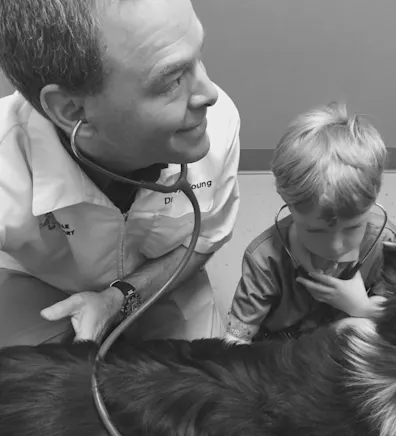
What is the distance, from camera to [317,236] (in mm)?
932

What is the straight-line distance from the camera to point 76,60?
2.22ft

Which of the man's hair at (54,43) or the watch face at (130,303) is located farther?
the watch face at (130,303)

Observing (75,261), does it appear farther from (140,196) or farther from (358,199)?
(358,199)

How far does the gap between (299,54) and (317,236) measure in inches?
32.5

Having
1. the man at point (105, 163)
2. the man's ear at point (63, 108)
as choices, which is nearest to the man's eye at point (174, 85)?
the man at point (105, 163)

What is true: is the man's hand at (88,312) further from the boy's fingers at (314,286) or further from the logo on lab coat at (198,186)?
the boy's fingers at (314,286)

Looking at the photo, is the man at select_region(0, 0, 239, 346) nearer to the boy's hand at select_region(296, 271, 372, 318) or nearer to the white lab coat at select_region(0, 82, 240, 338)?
the white lab coat at select_region(0, 82, 240, 338)

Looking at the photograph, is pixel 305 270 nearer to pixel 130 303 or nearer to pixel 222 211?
pixel 222 211

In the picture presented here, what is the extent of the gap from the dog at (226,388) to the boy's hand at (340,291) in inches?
9.9

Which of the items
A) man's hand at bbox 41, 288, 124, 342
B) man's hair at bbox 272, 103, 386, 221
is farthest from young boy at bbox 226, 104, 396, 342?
man's hand at bbox 41, 288, 124, 342

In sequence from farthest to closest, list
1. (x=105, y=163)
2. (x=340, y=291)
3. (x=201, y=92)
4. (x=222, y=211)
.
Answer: (x=222, y=211)
(x=340, y=291)
(x=105, y=163)
(x=201, y=92)

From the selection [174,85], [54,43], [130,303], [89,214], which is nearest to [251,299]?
[130,303]

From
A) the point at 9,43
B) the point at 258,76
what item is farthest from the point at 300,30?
the point at 9,43

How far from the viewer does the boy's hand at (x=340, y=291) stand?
0.95 metres
